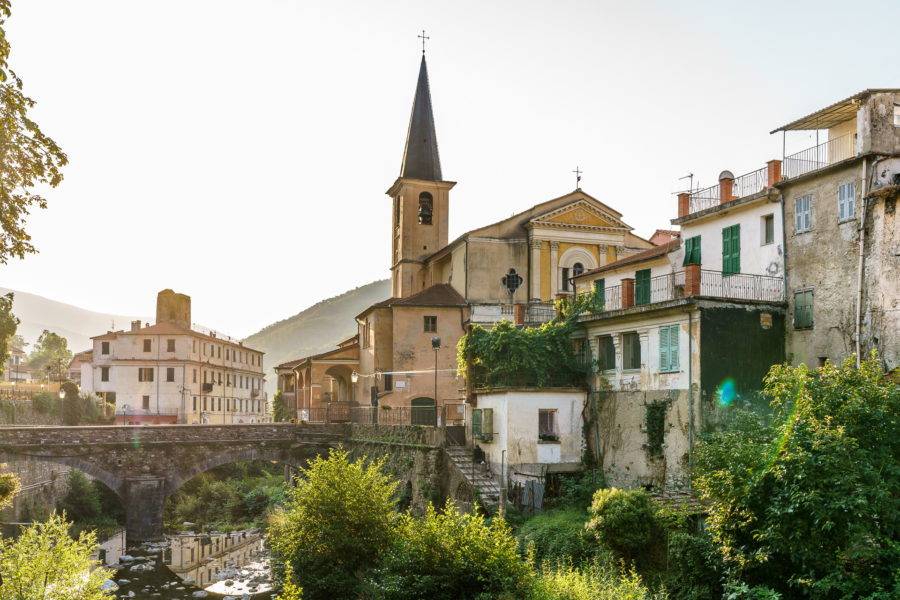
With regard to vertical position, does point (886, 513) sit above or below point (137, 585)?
above

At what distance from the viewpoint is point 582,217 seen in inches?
1791

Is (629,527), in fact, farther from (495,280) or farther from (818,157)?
(495,280)

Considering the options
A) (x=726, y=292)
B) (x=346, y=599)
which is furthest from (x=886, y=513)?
(x=346, y=599)

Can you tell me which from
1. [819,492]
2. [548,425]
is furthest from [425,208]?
[819,492]

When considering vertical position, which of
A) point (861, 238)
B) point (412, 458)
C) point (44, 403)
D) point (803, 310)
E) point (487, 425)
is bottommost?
point (412, 458)

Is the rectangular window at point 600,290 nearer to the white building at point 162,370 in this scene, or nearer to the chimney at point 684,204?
the chimney at point 684,204

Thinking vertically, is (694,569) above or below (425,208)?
below

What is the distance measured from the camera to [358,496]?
81.5 ft

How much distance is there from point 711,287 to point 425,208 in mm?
31525

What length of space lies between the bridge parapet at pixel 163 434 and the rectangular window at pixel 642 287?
18.1 meters

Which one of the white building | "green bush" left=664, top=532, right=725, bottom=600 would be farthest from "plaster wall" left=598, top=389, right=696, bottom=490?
the white building

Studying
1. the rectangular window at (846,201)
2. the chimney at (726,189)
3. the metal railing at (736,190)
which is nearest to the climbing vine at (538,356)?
the metal railing at (736,190)

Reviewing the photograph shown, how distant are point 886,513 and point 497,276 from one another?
102 ft

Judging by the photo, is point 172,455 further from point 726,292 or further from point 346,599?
point 726,292
